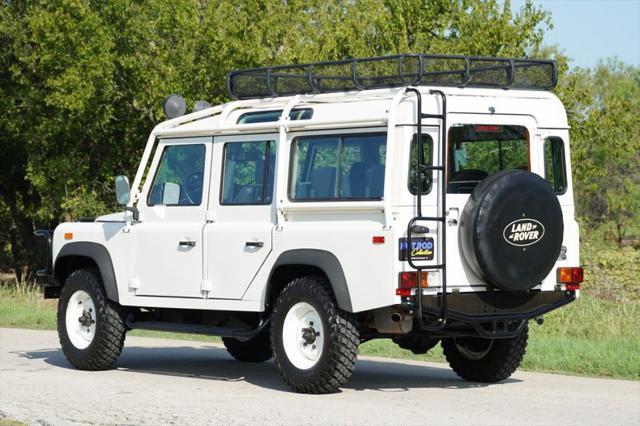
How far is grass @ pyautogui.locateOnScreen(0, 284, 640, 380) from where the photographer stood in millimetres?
12914

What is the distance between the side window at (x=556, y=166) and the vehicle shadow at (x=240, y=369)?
1.94 m

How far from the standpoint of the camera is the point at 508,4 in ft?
113

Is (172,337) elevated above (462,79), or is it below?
below

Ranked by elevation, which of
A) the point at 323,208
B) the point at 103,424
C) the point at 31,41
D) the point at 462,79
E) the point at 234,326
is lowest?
the point at 103,424

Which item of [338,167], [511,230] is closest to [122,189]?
[338,167]

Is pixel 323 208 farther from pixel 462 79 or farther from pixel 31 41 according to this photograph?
pixel 31 41

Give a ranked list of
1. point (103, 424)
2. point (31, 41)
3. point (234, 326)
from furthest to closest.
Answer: point (31, 41), point (234, 326), point (103, 424)

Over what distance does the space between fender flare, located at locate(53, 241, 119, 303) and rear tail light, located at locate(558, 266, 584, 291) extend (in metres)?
4.39

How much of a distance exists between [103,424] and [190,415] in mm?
658

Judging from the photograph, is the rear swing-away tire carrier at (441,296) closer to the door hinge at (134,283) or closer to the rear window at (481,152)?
the rear window at (481,152)

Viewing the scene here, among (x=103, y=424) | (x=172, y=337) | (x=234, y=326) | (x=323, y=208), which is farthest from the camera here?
(x=172, y=337)

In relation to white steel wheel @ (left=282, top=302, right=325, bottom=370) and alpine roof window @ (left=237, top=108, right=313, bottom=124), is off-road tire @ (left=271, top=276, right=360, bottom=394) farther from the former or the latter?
alpine roof window @ (left=237, top=108, right=313, bottom=124)

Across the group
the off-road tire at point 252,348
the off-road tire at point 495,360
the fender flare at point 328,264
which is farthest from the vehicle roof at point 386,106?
the off-road tire at point 252,348

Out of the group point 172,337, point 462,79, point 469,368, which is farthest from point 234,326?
point 172,337
